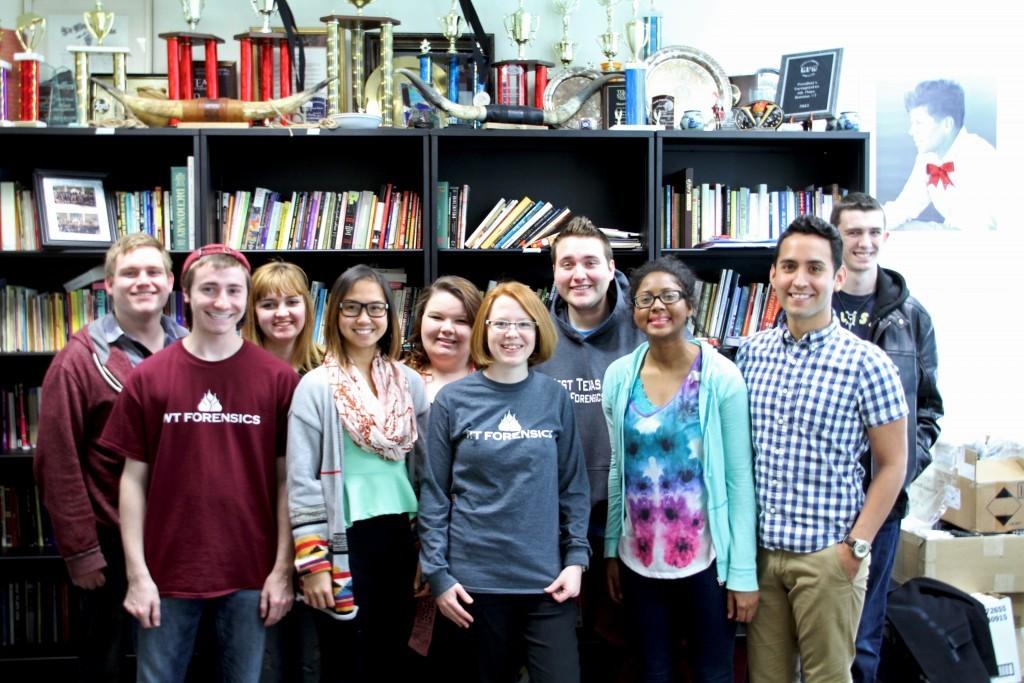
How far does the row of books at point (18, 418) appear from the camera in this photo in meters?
3.54

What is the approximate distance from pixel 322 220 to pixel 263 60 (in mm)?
634

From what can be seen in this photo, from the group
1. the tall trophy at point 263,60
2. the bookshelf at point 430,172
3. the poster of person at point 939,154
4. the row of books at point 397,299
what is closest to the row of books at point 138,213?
the bookshelf at point 430,172

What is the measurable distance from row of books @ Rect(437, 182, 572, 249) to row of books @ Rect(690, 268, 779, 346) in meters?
0.64

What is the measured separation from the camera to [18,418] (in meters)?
3.55

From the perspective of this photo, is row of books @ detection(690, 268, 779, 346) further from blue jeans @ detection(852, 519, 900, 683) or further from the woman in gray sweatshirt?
the woman in gray sweatshirt

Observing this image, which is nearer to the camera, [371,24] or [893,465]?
[893,465]

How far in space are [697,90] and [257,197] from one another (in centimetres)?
173

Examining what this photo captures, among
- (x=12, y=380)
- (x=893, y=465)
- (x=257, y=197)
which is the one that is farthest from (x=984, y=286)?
(x=12, y=380)

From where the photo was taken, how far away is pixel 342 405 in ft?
7.77

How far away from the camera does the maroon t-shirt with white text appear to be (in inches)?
85.9

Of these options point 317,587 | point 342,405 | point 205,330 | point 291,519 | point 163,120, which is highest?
point 163,120

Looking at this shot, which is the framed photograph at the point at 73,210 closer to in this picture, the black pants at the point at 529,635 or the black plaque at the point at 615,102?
the black plaque at the point at 615,102

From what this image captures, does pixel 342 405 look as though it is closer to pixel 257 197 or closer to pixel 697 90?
pixel 257 197

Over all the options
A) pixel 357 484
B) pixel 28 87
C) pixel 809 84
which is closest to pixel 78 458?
pixel 357 484
